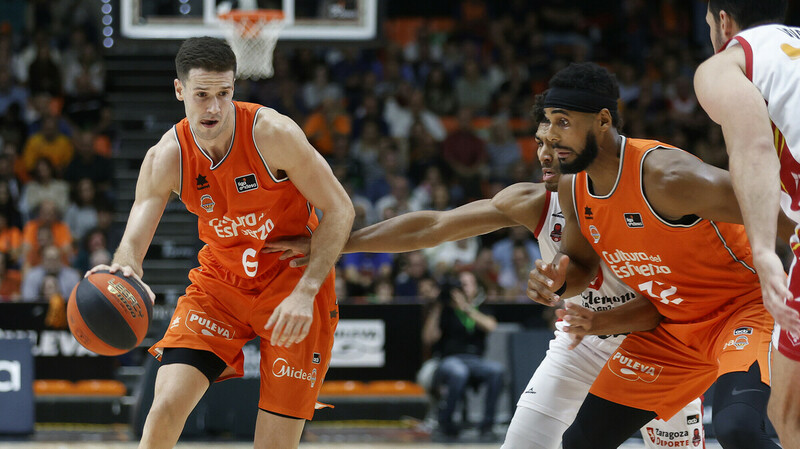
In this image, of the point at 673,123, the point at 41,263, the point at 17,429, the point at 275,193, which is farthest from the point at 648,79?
the point at 275,193

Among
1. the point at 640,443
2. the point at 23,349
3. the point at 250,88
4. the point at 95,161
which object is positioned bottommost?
the point at 640,443

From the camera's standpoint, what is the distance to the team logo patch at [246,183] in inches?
160

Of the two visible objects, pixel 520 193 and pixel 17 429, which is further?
pixel 17 429

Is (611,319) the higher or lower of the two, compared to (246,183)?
lower

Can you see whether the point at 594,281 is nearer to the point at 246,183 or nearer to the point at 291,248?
the point at 291,248

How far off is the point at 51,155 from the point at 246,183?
27.8ft

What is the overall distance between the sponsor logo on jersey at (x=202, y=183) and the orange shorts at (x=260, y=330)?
1.29ft

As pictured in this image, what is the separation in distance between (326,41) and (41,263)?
392 centimetres

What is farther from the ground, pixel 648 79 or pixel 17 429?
pixel 648 79

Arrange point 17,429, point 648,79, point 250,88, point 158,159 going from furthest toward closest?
1. point 648,79
2. point 250,88
3. point 17,429
4. point 158,159

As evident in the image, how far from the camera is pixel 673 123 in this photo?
507 inches

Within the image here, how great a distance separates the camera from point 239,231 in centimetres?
415

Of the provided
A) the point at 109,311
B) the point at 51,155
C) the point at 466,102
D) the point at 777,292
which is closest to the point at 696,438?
the point at 777,292

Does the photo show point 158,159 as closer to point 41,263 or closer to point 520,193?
point 520,193
